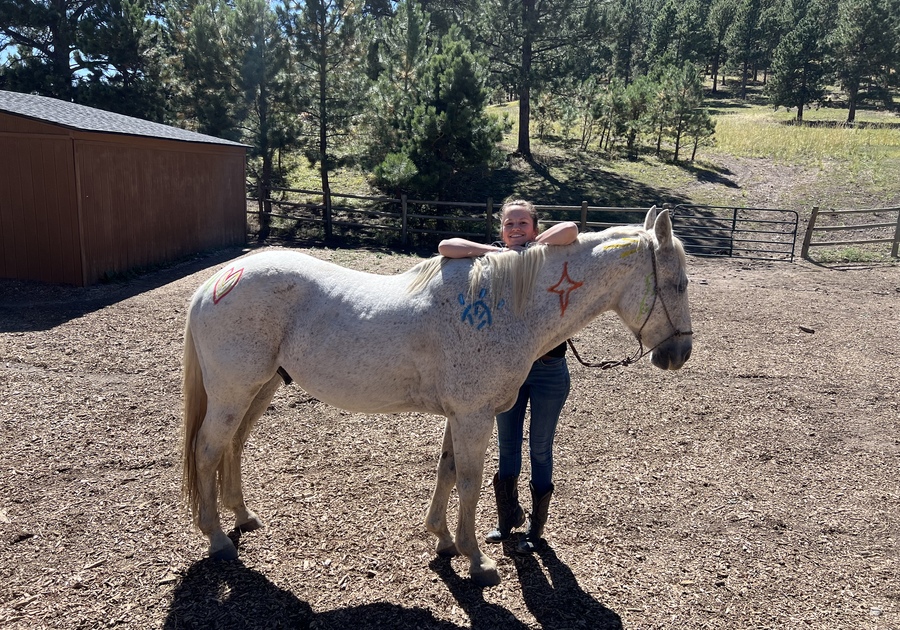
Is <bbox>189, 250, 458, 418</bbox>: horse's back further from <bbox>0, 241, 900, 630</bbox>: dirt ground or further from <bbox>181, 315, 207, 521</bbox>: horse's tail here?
<bbox>0, 241, 900, 630</bbox>: dirt ground

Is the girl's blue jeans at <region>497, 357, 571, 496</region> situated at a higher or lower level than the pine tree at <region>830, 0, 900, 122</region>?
lower

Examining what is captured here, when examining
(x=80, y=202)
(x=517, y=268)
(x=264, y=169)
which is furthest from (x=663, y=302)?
(x=264, y=169)

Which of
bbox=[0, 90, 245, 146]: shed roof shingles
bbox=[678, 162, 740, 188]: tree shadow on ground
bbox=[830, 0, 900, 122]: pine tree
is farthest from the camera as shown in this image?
bbox=[830, 0, 900, 122]: pine tree

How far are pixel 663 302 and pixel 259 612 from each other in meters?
2.49

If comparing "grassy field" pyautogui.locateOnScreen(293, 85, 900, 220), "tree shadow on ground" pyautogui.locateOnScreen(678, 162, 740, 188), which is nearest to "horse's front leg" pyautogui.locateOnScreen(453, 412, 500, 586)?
"grassy field" pyautogui.locateOnScreen(293, 85, 900, 220)

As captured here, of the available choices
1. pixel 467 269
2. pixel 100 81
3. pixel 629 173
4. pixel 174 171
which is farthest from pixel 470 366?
pixel 629 173

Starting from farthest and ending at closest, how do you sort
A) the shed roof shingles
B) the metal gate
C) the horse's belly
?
1. the metal gate
2. the shed roof shingles
3. the horse's belly

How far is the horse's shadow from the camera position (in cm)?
283

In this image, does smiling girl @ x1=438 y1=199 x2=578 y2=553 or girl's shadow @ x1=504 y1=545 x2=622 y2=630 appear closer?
girl's shadow @ x1=504 y1=545 x2=622 y2=630

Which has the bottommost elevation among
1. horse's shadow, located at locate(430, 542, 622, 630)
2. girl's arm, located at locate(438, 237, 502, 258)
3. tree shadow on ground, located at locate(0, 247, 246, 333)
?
horse's shadow, located at locate(430, 542, 622, 630)

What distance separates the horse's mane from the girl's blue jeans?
58 centimetres

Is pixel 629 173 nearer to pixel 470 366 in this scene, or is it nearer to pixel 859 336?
pixel 859 336

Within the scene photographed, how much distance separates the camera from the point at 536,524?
3.43 metres

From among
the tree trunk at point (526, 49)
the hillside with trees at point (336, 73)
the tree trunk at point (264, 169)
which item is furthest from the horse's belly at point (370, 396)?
the tree trunk at point (526, 49)
